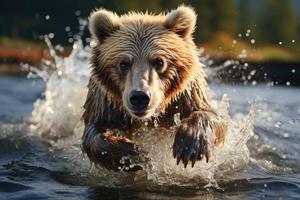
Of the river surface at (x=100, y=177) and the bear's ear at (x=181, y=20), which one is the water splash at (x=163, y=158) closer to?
the river surface at (x=100, y=177)

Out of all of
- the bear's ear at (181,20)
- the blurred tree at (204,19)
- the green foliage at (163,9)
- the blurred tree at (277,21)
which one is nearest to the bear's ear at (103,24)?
the bear's ear at (181,20)

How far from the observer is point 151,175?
685 cm

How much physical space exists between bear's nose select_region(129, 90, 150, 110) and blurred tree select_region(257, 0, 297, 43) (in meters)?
75.3

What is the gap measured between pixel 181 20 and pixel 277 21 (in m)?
78.8

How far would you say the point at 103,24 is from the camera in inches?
266

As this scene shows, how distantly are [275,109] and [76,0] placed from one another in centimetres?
4984

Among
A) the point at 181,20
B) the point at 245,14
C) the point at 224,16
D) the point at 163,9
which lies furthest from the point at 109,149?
the point at 245,14

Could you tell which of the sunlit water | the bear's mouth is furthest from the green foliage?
the bear's mouth

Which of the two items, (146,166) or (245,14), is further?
(245,14)

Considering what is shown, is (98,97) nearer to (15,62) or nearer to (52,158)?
(52,158)

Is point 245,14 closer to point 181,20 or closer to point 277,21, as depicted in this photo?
point 277,21

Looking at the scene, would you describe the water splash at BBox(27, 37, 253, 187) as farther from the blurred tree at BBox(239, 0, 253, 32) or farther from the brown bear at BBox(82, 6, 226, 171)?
the blurred tree at BBox(239, 0, 253, 32)

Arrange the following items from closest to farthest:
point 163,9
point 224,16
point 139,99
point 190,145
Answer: point 139,99 → point 190,145 → point 163,9 → point 224,16

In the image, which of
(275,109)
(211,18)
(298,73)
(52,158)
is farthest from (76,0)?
(52,158)
